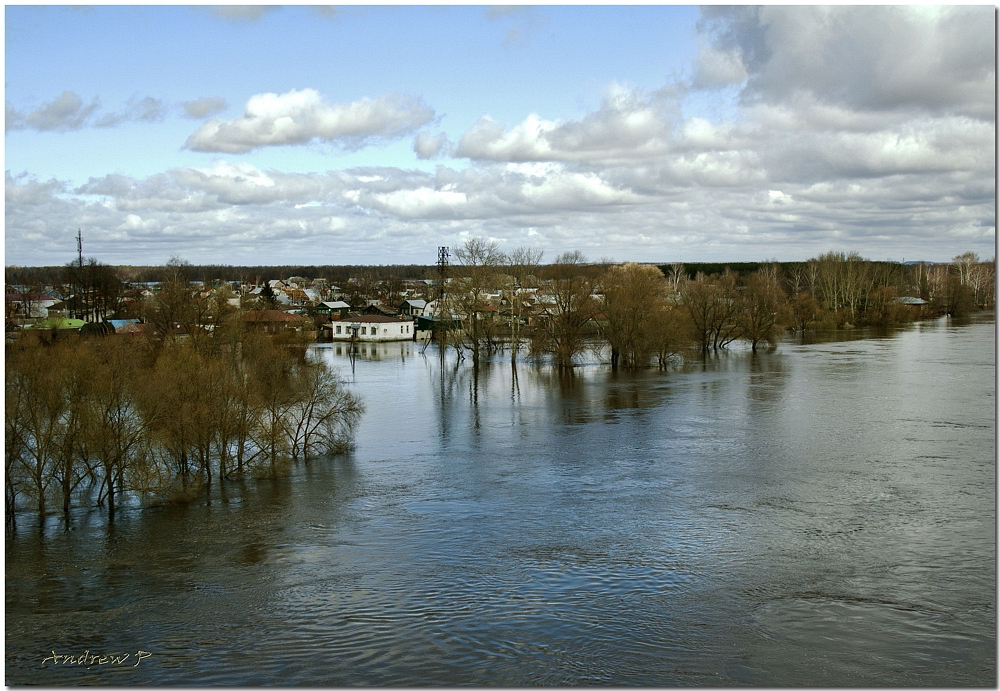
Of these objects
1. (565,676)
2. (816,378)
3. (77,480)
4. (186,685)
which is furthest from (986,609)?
(816,378)

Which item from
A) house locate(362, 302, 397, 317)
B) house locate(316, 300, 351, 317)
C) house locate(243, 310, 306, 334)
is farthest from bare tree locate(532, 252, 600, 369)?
house locate(316, 300, 351, 317)

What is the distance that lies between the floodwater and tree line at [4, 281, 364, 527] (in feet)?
2.80

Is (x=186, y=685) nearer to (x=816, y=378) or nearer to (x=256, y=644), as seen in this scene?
(x=256, y=644)

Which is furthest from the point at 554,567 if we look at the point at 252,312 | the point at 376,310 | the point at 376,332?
the point at 376,310

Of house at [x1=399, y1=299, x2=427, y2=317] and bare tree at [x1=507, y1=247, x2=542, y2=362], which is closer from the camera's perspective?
bare tree at [x1=507, y1=247, x2=542, y2=362]

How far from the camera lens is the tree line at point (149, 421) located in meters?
16.2

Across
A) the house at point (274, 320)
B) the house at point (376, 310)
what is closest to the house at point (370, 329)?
the house at point (274, 320)

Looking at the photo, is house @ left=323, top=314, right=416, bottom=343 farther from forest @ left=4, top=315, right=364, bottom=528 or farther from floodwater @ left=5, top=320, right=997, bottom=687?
forest @ left=4, top=315, right=364, bottom=528

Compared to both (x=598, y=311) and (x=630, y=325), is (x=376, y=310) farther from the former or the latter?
(x=630, y=325)

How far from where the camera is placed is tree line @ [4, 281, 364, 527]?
53.2 feet

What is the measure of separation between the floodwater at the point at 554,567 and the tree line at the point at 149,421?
85 centimetres

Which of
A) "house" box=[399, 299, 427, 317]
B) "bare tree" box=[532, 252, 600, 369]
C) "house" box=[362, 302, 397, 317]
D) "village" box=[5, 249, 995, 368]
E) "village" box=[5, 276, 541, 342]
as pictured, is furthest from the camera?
"house" box=[399, 299, 427, 317]

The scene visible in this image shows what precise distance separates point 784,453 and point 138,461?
14075 millimetres

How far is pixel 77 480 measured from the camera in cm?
1661
